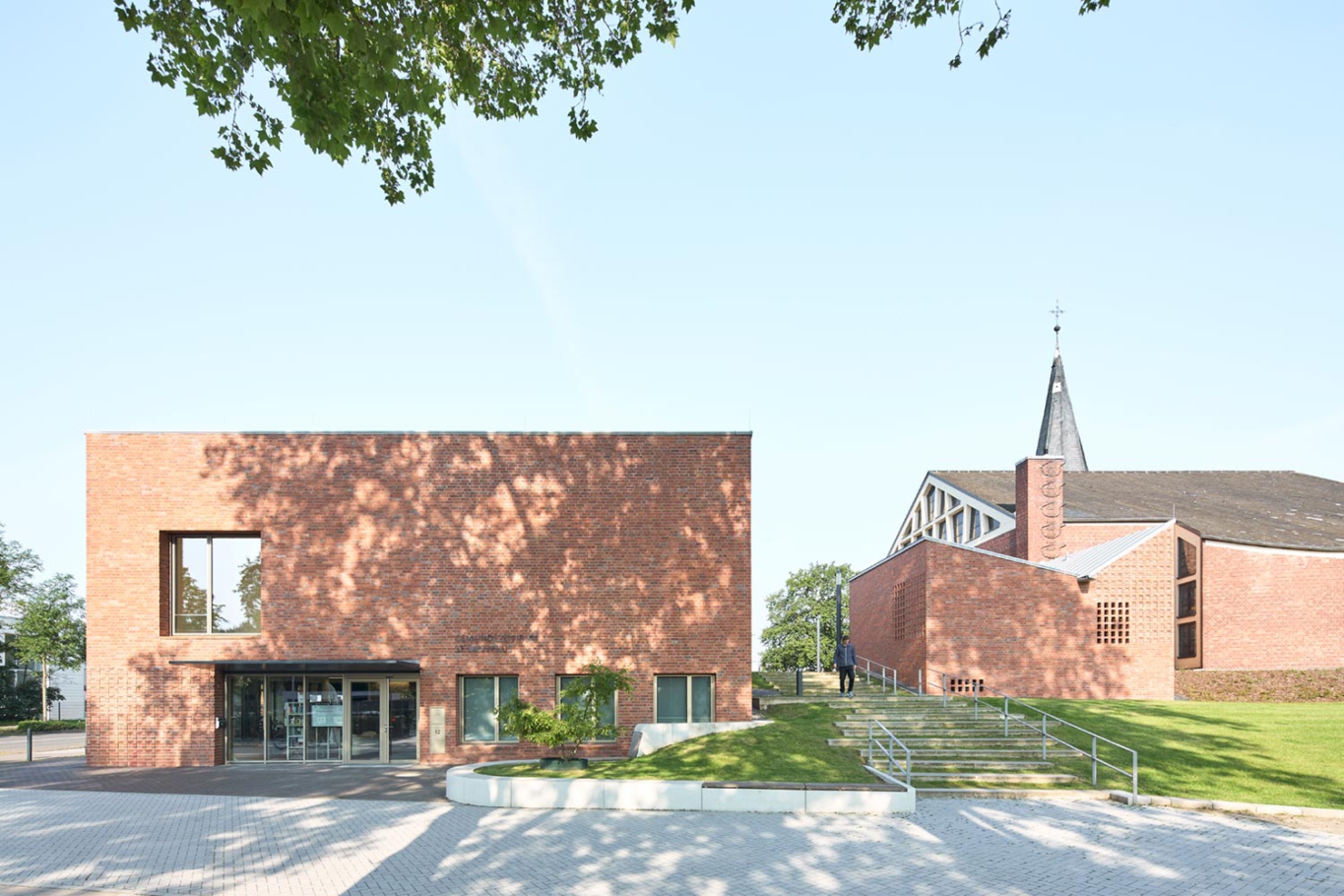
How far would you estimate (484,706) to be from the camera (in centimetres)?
2023

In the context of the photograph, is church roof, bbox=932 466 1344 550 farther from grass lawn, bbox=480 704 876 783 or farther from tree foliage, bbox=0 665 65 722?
tree foliage, bbox=0 665 65 722

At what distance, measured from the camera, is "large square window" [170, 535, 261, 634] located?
2058cm

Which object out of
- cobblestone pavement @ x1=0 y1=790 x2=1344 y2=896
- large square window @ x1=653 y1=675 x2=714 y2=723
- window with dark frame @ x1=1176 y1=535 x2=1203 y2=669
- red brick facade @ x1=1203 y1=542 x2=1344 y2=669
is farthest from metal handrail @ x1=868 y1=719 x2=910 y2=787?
red brick facade @ x1=1203 y1=542 x2=1344 y2=669

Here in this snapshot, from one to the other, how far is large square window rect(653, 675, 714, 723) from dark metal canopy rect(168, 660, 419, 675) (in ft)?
17.3

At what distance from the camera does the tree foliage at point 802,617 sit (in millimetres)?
65713

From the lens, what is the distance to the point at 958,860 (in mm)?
10219

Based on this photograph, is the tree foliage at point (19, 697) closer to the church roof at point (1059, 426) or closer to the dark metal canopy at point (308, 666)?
the dark metal canopy at point (308, 666)

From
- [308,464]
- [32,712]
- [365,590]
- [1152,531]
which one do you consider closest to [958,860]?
[365,590]

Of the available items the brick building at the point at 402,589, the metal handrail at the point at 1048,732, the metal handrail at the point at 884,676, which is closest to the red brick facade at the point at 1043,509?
the metal handrail at the point at 884,676

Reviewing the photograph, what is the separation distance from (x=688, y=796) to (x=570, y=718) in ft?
11.6

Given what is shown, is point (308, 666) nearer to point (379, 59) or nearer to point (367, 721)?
point (367, 721)

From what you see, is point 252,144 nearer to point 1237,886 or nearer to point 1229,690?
point 1237,886

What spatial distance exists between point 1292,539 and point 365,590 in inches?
1127

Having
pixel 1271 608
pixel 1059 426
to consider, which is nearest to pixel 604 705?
pixel 1271 608
